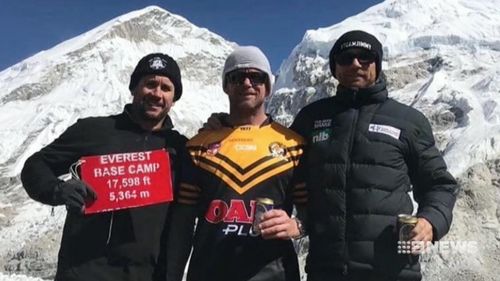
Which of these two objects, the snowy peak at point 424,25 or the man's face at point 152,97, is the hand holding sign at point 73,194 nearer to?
the man's face at point 152,97

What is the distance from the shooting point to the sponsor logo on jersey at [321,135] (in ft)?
17.0

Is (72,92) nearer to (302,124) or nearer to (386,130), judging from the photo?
(302,124)

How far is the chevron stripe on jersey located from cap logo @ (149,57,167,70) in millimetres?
752

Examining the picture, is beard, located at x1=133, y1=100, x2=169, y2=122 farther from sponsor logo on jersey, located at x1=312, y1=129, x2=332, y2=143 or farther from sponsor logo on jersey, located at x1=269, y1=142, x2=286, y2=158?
sponsor logo on jersey, located at x1=312, y1=129, x2=332, y2=143

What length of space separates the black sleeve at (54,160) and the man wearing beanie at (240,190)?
90cm

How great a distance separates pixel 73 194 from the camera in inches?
201

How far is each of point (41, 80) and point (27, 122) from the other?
23584 millimetres

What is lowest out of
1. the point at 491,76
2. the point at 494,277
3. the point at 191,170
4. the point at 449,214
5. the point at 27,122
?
the point at 494,277

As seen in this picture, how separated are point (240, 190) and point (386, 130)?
3.73 feet

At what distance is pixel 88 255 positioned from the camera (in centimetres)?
526

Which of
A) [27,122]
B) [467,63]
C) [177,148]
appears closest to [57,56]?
[27,122]

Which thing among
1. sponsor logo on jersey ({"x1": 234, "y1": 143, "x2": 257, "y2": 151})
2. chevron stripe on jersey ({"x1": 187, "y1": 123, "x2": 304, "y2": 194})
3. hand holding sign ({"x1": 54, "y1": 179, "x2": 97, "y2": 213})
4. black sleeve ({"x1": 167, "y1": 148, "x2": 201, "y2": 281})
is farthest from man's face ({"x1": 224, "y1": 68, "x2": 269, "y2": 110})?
hand holding sign ({"x1": 54, "y1": 179, "x2": 97, "y2": 213})

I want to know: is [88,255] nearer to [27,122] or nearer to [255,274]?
[255,274]

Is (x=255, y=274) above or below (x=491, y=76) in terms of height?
below
